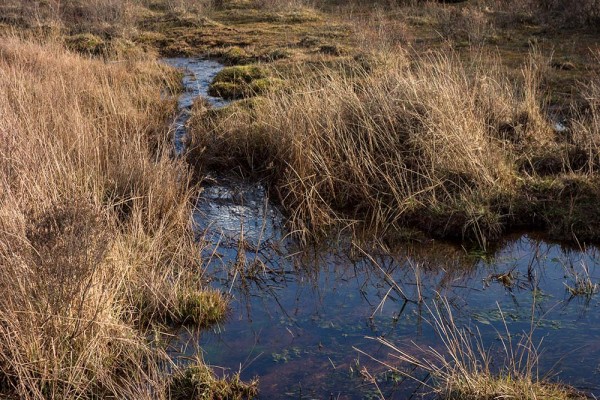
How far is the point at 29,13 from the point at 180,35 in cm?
425

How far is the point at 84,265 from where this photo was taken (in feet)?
14.6

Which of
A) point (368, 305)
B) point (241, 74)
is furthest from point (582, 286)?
point (241, 74)

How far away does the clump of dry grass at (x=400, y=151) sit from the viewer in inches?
279

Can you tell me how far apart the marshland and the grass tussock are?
0.02 metres

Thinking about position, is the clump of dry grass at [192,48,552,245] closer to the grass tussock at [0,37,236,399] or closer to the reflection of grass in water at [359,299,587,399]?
the grass tussock at [0,37,236,399]

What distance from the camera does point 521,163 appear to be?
7848mm

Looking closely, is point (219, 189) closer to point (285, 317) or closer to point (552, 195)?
point (285, 317)

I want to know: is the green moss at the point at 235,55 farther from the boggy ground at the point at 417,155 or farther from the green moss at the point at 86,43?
the boggy ground at the point at 417,155

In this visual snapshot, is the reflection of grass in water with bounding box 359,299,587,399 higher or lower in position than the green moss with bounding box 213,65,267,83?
lower

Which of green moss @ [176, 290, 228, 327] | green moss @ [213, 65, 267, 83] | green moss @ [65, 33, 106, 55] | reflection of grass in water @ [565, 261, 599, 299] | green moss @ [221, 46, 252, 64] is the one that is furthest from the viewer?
green moss @ [65, 33, 106, 55]

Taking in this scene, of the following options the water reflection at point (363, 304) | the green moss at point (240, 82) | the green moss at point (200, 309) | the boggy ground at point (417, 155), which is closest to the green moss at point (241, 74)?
the green moss at point (240, 82)

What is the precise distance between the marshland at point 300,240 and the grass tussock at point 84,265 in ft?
0.07

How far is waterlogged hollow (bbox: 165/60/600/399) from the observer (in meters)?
4.86

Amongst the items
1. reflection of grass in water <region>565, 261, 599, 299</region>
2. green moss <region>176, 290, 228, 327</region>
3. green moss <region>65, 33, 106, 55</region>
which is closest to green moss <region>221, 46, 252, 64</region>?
green moss <region>65, 33, 106, 55</region>
